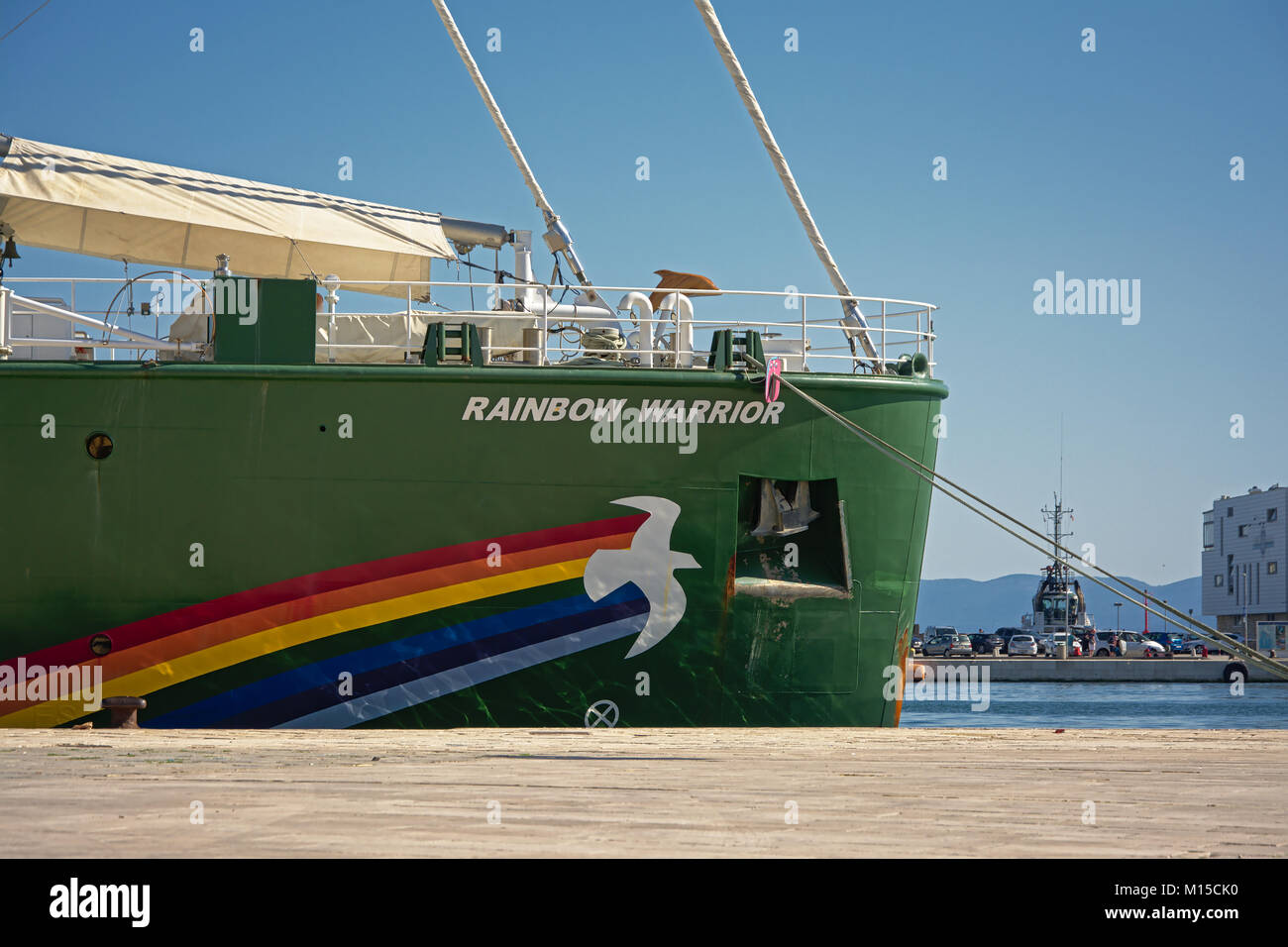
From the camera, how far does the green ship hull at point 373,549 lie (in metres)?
12.0

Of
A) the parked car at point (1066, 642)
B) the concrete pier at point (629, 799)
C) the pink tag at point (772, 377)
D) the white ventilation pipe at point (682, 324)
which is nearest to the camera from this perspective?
the concrete pier at point (629, 799)

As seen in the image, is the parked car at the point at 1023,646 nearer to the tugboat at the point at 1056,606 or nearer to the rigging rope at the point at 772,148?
the tugboat at the point at 1056,606

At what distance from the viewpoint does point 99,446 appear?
1218 cm

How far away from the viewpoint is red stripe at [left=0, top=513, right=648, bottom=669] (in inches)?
473

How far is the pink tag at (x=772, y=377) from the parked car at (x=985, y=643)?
218 feet

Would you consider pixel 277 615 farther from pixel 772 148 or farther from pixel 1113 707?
pixel 1113 707

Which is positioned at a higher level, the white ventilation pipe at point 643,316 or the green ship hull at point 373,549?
the white ventilation pipe at point 643,316

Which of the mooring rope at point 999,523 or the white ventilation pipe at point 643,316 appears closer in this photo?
the mooring rope at point 999,523

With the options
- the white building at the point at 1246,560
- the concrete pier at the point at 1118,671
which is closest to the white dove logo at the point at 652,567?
the concrete pier at the point at 1118,671

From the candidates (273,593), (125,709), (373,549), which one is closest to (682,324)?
(373,549)

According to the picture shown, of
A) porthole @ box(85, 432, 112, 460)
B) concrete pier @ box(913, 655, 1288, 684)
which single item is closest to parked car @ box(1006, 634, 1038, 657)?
concrete pier @ box(913, 655, 1288, 684)

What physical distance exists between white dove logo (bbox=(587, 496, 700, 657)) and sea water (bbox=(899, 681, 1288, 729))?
15.3 m

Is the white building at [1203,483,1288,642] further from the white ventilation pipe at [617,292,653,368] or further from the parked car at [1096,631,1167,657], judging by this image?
the white ventilation pipe at [617,292,653,368]
